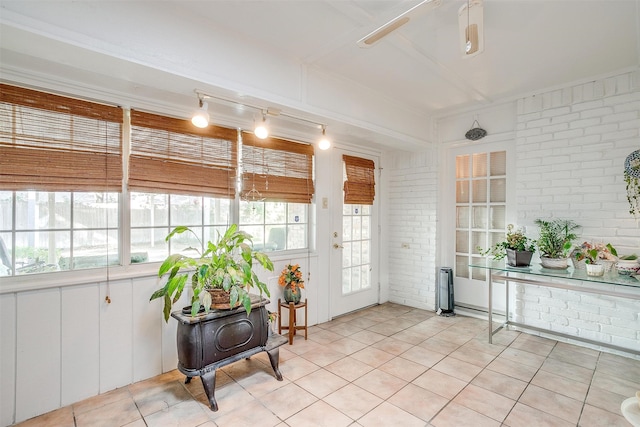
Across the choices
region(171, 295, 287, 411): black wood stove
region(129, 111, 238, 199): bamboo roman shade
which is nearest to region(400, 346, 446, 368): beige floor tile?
region(171, 295, 287, 411): black wood stove

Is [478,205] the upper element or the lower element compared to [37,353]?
upper

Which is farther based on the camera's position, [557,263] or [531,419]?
[557,263]

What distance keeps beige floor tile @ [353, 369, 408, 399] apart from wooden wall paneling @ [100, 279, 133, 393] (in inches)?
73.4

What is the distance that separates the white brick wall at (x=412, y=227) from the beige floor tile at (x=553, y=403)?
1.98m

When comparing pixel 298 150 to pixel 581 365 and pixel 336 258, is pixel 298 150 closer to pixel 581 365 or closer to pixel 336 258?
pixel 336 258

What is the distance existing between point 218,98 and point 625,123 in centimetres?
376

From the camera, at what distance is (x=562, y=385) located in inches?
99.0

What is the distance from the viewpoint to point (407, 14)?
177 centimetres

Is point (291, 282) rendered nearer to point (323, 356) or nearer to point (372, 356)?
point (323, 356)

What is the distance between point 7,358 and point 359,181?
3.75 meters

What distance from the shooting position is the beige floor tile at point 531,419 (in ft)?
6.77

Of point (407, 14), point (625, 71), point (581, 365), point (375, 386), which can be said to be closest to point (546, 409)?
point (581, 365)

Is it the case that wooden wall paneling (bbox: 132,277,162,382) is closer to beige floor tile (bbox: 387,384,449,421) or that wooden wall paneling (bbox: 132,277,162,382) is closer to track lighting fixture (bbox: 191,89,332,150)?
track lighting fixture (bbox: 191,89,332,150)

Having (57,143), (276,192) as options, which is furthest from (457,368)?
(57,143)
